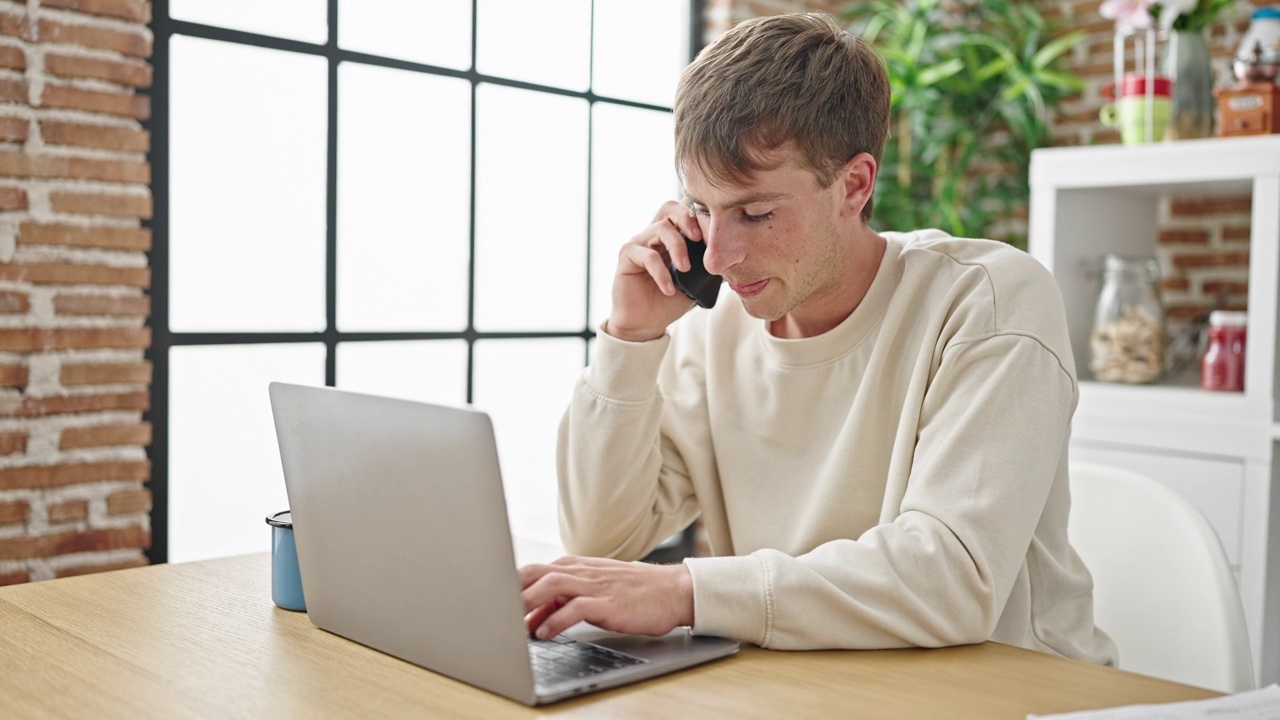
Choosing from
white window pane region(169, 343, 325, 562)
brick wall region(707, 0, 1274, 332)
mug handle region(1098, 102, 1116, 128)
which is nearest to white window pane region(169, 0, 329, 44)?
white window pane region(169, 343, 325, 562)

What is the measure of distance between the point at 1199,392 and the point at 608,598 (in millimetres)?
1953

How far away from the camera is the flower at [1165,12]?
268 cm

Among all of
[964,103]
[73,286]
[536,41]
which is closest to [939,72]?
[964,103]

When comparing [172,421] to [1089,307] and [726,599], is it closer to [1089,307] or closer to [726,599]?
[726,599]

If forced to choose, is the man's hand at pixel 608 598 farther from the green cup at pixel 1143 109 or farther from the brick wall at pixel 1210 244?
the brick wall at pixel 1210 244

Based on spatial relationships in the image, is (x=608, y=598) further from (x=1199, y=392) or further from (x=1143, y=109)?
(x=1143, y=109)

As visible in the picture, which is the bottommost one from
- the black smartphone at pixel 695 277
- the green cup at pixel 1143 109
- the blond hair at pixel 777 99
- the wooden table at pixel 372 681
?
the wooden table at pixel 372 681

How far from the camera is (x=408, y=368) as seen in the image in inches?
118

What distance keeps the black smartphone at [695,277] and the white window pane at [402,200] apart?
4.99 ft

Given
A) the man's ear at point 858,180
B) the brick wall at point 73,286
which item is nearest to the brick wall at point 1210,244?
the man's ear at point 858,180

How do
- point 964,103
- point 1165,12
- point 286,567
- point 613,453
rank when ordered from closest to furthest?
point 286,567 < point 613,453 < point 1165,12 < point 964,103

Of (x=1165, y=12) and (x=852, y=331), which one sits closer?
(x=852, y=331)

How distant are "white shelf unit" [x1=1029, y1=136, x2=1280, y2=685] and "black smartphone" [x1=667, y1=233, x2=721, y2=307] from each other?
1.50 metres

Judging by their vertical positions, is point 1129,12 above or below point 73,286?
above
